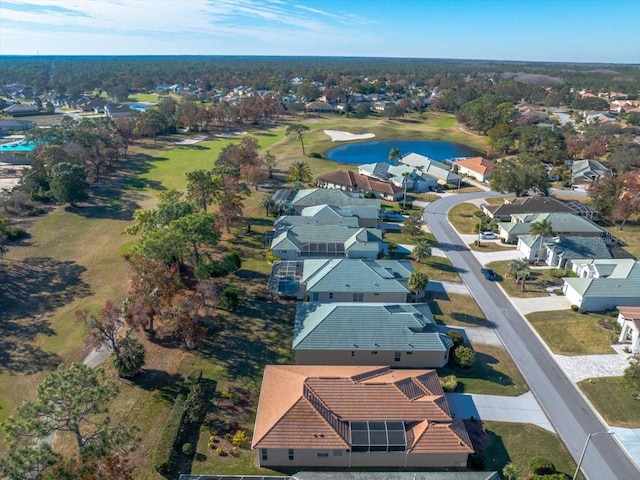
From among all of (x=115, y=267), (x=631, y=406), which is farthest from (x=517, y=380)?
(x=115, y=267)

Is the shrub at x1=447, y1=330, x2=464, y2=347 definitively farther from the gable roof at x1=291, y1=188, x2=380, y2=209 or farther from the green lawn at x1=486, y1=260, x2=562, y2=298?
the gable roof at x1=291, y1=188, x2=380, y2=209

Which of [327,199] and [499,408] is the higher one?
[327,199]

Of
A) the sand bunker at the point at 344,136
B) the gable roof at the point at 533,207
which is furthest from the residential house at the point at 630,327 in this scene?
the sand bunker at the point at 344,136

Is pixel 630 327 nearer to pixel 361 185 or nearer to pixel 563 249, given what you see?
pixel 563 249

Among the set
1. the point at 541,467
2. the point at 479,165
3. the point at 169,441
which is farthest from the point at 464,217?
the point at 169,441

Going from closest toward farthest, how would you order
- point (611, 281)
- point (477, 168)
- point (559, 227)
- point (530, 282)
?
point (611, 281), point (530, 282), point (559, 227), point (477, 168)

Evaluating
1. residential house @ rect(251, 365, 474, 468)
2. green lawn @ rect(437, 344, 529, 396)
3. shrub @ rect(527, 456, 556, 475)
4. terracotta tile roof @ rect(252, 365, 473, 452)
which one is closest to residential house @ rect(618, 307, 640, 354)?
green lawn @ rect(437, 344, 529, 396)

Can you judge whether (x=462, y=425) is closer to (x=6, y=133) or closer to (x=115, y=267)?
(x=115, y=267)
